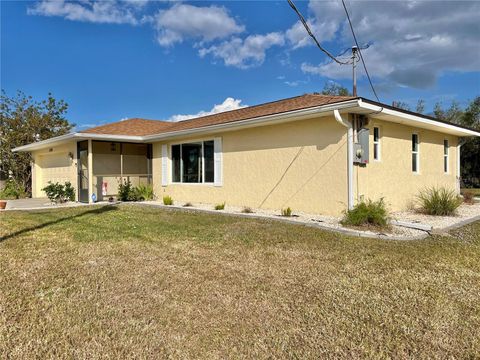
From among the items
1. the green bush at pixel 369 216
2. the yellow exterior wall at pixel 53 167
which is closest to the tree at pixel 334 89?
the yellow exterior wall at pixel 53 167

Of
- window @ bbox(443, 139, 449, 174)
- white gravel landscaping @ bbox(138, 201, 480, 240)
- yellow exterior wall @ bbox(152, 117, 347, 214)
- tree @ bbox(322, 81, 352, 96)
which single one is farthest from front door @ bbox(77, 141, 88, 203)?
tree @ bbox(322, 81, 352, 96)

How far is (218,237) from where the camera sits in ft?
20.7

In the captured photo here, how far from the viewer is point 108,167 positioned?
563 inches

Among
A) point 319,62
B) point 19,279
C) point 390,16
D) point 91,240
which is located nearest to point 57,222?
point 91,240

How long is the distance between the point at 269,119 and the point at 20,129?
705 inches

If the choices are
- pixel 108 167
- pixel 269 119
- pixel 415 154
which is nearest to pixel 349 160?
pixel 269 119

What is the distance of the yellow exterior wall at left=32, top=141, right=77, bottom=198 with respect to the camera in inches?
597

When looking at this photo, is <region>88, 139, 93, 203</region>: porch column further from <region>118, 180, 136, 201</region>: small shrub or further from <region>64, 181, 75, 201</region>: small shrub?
<region>64, 181, 75, 201</region>: small shrub

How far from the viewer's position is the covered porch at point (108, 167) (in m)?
13.6

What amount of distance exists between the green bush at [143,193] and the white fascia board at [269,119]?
269cm

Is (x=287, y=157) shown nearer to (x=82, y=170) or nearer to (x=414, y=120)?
(x=414, y=120)

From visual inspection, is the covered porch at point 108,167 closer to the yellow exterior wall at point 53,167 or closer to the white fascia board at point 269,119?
the yellow exterior wall at point 53,167

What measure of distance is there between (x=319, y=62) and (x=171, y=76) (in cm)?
996

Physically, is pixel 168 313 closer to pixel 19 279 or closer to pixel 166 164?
pixel 19 279
